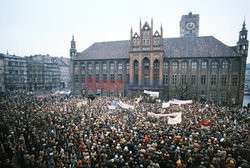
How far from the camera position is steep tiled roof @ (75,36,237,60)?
126 ft

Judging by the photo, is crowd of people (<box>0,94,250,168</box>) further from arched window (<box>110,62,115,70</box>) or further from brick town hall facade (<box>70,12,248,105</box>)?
arched window (<box>110,62,115,70</box>)

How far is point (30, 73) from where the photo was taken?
68.9 m

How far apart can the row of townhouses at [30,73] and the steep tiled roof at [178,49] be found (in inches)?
1173

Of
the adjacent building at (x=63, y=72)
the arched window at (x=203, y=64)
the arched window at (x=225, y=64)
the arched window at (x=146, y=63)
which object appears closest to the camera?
the arched window at (x=225, y=64)

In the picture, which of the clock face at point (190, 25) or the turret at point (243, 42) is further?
A: the clock face at point (190, 25)

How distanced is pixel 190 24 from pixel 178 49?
93.7 feet

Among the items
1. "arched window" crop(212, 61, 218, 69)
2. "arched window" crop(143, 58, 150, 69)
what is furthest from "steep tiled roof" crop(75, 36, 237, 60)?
"arched window" crop(143, 58, 150, 69)

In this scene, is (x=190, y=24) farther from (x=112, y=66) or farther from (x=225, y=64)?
(x=112, y=66)

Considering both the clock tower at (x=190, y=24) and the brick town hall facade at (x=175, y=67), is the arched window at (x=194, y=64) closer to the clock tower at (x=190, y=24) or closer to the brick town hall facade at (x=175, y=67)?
the brick town hall facade at (x=175, y=67)

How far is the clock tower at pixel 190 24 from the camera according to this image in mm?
62719

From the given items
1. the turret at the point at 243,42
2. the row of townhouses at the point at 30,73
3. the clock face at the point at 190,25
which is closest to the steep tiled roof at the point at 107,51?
the turret at the point at 243,42

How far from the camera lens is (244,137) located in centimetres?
1333

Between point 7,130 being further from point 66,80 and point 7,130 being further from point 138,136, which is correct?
point 66,80

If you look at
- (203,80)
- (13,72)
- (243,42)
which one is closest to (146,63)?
(203,80)
